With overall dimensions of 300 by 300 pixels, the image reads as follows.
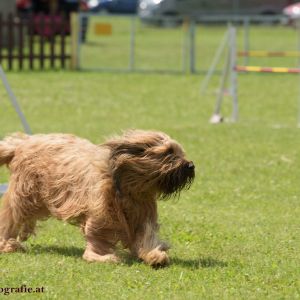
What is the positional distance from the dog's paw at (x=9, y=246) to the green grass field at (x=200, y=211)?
0.32 ft

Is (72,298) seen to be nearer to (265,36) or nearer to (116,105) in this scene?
(116,105)

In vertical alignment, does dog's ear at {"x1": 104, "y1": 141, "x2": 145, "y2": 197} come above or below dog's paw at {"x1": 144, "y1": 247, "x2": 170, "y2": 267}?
above

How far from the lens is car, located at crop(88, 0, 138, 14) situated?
143ft

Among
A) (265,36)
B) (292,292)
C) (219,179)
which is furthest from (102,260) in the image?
(265,36)

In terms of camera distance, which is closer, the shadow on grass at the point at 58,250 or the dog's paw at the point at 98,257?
the dog's paw at the point at 98,257

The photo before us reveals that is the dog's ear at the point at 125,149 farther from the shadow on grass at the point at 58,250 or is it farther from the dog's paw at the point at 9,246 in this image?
the dog's paw at the point at 9,246

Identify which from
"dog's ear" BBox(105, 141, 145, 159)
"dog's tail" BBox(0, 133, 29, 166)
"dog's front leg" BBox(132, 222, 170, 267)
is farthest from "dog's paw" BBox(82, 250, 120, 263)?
"dog's tail" BBox(0, 133, 29, 166)

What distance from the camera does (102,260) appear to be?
666 cm

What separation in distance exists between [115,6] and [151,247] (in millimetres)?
38326

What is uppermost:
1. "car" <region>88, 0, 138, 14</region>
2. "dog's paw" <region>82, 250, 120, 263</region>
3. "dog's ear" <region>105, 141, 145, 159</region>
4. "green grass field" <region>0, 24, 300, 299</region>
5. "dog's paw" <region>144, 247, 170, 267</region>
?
"car" <region>88, 0, 138, 14</region>

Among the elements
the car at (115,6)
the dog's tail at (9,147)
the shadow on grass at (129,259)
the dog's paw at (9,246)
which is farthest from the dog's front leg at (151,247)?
the car at (115,6)

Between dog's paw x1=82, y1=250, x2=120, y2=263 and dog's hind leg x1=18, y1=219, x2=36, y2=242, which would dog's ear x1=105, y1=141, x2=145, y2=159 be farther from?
dog's hind leg x1=18, y1=219, x2=36, y2=242

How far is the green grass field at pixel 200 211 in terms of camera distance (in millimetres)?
6109

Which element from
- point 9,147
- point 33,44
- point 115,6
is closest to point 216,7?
point 115,6
